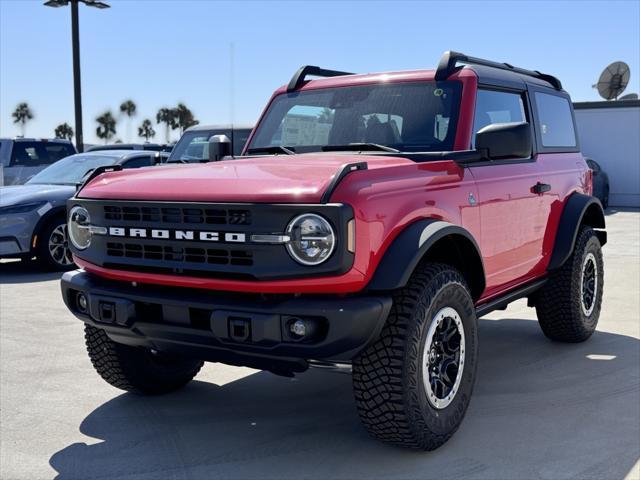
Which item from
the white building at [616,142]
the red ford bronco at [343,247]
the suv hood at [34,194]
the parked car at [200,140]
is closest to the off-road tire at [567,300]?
the red ford bronco at [343,247]

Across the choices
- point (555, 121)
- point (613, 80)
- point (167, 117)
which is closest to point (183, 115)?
point (167, 117)

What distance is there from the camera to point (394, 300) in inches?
128

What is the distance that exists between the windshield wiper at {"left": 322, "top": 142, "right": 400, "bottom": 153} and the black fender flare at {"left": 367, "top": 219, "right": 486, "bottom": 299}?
26.9 inches

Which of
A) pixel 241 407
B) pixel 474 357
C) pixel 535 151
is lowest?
Answer: pixel 241 407

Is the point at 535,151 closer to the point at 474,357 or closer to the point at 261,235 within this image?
the point at 474,357

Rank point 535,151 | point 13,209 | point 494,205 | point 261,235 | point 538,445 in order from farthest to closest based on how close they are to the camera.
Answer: point 13,209 < point 535,151 < point 494,205 < point 538,445 < point 261,235

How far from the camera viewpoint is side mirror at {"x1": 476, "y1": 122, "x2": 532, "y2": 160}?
3785mm

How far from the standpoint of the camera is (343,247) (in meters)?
2.93

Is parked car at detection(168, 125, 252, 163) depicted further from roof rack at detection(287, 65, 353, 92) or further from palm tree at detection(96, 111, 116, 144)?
palm tree at detection(96, 111, 116, 144)

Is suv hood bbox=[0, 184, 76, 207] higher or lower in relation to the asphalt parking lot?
higher

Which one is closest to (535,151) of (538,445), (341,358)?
(538,445)

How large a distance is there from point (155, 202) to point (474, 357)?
176 cm

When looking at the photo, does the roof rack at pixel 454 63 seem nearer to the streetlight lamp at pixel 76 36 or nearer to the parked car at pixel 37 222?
the parked car at pixel 37 222

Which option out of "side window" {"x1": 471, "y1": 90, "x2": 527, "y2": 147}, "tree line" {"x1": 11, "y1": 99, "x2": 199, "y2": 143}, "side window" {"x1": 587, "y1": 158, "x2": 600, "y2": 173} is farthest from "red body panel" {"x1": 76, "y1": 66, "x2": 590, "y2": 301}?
"tree line" {"x1": 11, "y1": 99, "x2": 199, "y2": 143}
